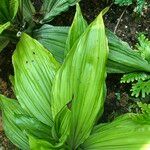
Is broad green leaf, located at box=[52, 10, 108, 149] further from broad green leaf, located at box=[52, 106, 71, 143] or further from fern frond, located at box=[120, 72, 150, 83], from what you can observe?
fern frond, located at box=[120, 72, 150, 83]

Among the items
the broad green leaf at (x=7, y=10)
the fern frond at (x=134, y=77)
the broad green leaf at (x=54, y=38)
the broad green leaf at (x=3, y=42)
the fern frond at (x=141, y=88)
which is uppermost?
the broad green leaf at (x=7, y=10)

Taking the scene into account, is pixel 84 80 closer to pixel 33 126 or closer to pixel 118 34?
pixel 33 126

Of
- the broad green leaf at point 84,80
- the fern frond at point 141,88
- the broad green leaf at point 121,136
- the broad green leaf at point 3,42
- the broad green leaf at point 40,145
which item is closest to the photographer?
the broad green leaf at point 40,145

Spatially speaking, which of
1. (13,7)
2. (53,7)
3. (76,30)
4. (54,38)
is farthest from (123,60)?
(13,7)

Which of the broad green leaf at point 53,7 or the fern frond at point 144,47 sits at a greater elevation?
the broad green leaf at point 53,7

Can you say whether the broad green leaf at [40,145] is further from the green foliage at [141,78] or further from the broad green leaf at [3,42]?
the broad green leaf at [3,42]

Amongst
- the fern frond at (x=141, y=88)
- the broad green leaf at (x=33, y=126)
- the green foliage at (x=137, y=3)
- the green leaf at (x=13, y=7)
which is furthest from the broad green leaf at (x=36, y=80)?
the green foliage at (x=137, y=3)

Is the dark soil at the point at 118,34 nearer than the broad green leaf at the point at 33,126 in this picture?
No

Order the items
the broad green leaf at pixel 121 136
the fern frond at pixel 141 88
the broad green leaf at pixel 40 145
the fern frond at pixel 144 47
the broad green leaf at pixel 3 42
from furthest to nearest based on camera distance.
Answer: the broad green leaf at pixel 3 42 < the fern frond at pixel 144 47 < the fern frond at pixel 141 88 < the broad green leaf at pixel 121 136 < the broad green leaf at pixel 40 145
